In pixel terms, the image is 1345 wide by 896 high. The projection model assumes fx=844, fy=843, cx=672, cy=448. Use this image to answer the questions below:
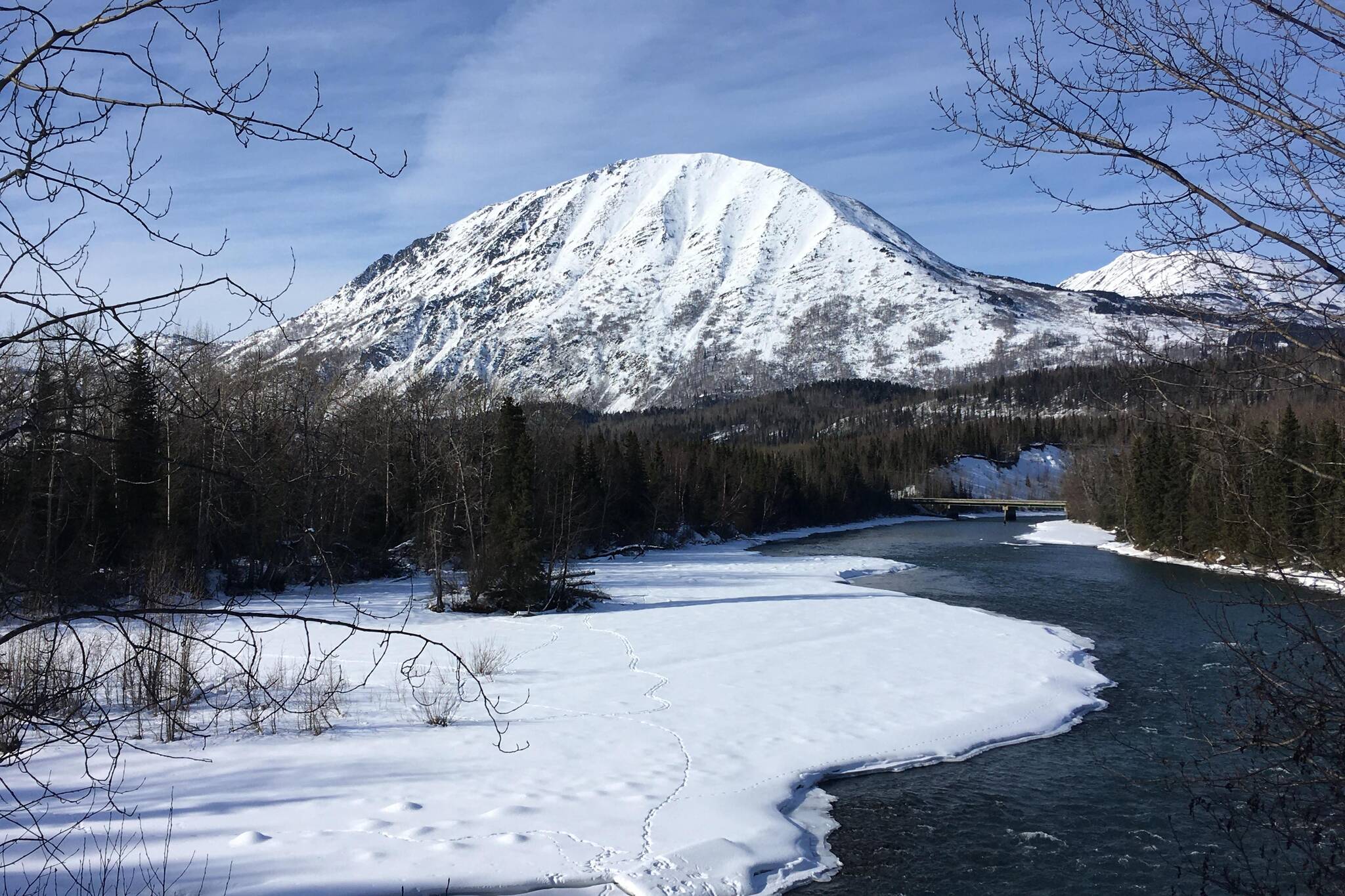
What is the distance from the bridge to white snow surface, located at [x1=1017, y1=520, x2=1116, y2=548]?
1745cm

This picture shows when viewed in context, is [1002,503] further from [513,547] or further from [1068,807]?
[1068,807]

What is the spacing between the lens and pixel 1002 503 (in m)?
109

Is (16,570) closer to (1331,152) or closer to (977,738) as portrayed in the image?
(1331,152)

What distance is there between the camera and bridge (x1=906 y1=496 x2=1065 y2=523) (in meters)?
104

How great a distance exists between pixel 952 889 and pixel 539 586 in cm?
2289

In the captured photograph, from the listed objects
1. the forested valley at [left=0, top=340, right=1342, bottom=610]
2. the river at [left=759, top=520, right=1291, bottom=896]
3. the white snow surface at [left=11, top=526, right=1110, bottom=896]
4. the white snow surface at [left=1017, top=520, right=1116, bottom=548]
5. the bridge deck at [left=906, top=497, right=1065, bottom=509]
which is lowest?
the white snow surface at [left=1017, top=520, right=1116, bottom=548]

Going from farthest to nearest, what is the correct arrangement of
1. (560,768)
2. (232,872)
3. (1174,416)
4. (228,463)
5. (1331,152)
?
(560,768) < (232,872) < (1174,416) < (1331,152) < (228,463)

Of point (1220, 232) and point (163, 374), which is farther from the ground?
point (1220, 232)

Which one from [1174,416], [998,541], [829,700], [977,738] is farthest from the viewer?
[998,541]

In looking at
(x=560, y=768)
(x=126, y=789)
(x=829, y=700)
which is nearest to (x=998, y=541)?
(x=829, y=700)

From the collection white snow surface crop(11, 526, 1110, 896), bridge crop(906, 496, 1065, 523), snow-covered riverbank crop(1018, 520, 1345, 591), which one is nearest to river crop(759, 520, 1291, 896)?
white snow surface crop(11, 526, 1110, 896)

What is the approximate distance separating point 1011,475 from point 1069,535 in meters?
83.7

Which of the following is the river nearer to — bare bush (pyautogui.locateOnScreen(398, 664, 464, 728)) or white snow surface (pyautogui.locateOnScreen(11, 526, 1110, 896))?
white snow surface (pyautogui.locateOnScreen(11, 526, 1110, 896))

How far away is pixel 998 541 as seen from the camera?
6612cm
